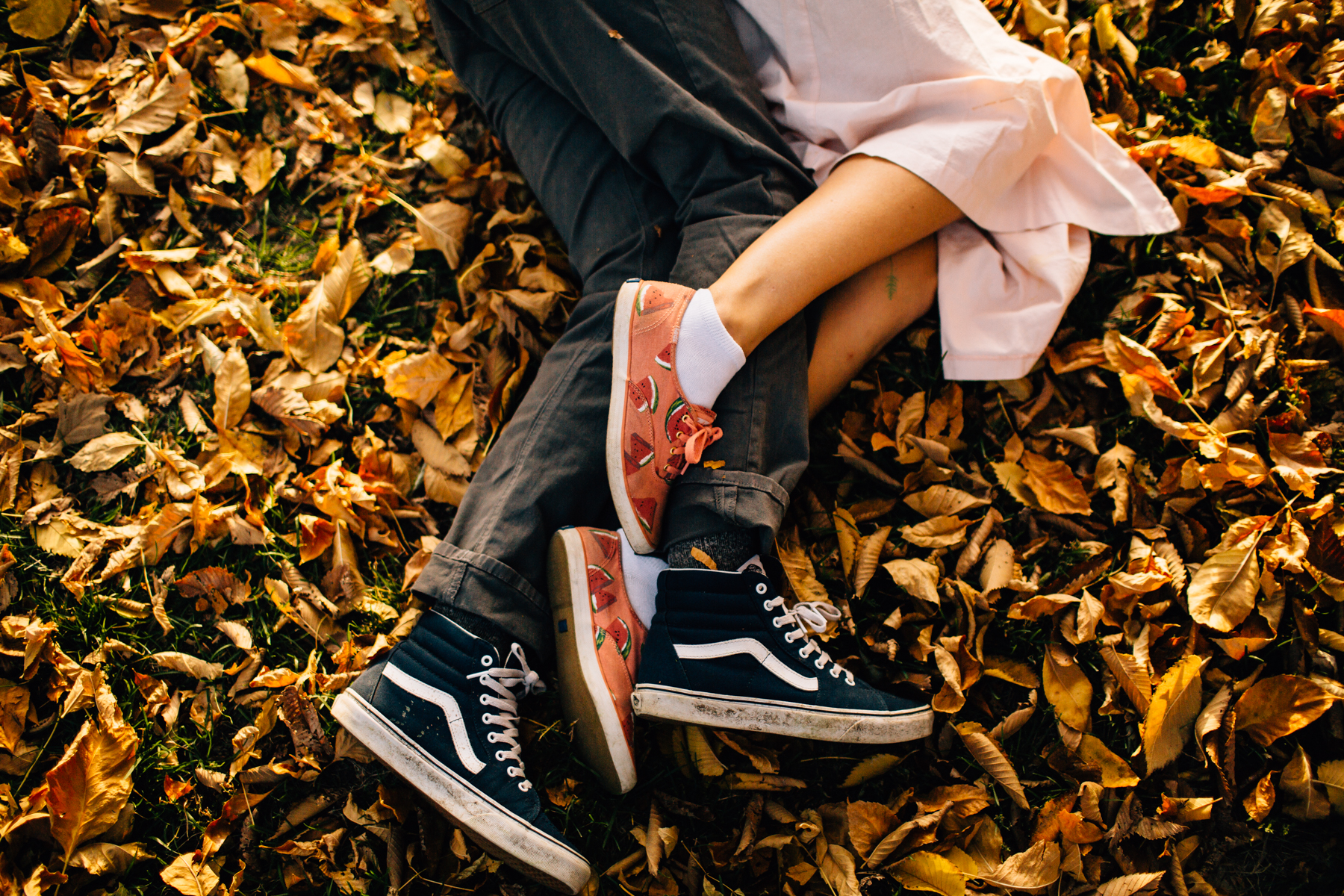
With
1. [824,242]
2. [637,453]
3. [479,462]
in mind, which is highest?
[824,242]

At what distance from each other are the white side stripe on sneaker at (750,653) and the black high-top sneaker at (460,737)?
15.3 inches

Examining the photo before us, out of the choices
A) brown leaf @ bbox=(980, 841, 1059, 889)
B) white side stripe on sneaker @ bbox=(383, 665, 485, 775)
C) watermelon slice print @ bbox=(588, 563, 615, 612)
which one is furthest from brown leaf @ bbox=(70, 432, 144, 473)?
brown leaf @ bbox=(980, 841, 1059, 889)

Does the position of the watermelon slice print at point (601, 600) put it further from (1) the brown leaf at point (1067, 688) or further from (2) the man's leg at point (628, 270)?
(1) the brown leaf at point (1067, 688)

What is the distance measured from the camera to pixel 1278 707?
150cm

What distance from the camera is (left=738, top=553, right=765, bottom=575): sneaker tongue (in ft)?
5.03

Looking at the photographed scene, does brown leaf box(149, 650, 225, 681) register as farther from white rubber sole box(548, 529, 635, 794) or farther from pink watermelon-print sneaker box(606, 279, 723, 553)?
pink watermelon-print sneaker box(606, 279, 723, 553)

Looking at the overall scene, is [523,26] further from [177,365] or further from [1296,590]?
[1296,590]

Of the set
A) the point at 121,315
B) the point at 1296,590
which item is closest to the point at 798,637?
the point at 1296,590

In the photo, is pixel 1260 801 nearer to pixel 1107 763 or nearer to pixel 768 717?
pixel 1107 763

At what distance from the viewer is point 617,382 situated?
4.77ft

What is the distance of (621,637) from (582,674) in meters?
0.12

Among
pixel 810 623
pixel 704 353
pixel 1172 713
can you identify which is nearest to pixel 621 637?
pixel 810 623

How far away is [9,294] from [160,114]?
26.1 inches

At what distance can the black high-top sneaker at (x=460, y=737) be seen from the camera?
1.35 metres
